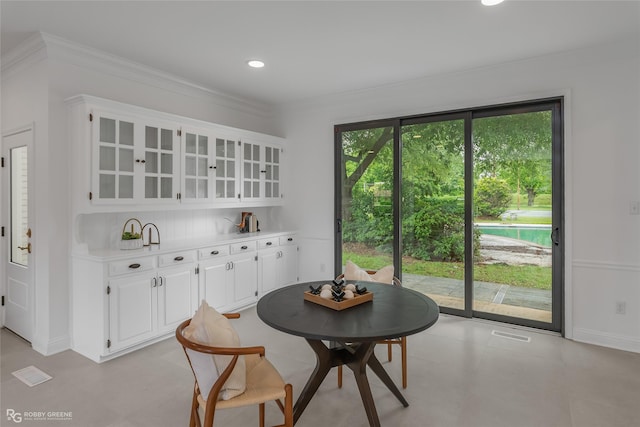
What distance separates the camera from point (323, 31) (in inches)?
115

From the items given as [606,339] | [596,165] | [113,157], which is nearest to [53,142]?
[113,157]

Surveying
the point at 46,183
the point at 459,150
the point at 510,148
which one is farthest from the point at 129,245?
the point at 510,148

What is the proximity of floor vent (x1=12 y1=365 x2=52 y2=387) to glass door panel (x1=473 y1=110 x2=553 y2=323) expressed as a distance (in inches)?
157

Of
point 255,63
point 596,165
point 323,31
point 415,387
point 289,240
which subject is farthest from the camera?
point 289,240

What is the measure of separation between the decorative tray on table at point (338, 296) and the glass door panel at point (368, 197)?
2.20 m

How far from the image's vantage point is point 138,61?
353 centimetres

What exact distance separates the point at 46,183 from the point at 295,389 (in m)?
2.68

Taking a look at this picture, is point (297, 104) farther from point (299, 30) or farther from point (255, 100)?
point (299, 30)

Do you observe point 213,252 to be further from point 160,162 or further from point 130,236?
point 160,162

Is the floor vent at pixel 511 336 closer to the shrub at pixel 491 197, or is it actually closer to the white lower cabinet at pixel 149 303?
the shrub at pixel 491 197

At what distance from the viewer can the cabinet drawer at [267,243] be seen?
4.50m

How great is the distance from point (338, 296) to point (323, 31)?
6.87 feet

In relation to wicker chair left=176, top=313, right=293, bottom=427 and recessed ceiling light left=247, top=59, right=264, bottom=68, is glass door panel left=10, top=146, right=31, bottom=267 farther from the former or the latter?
wicker chair left=176, top=313, right=293, bottom=427

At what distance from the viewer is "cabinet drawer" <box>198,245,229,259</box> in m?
3.76
